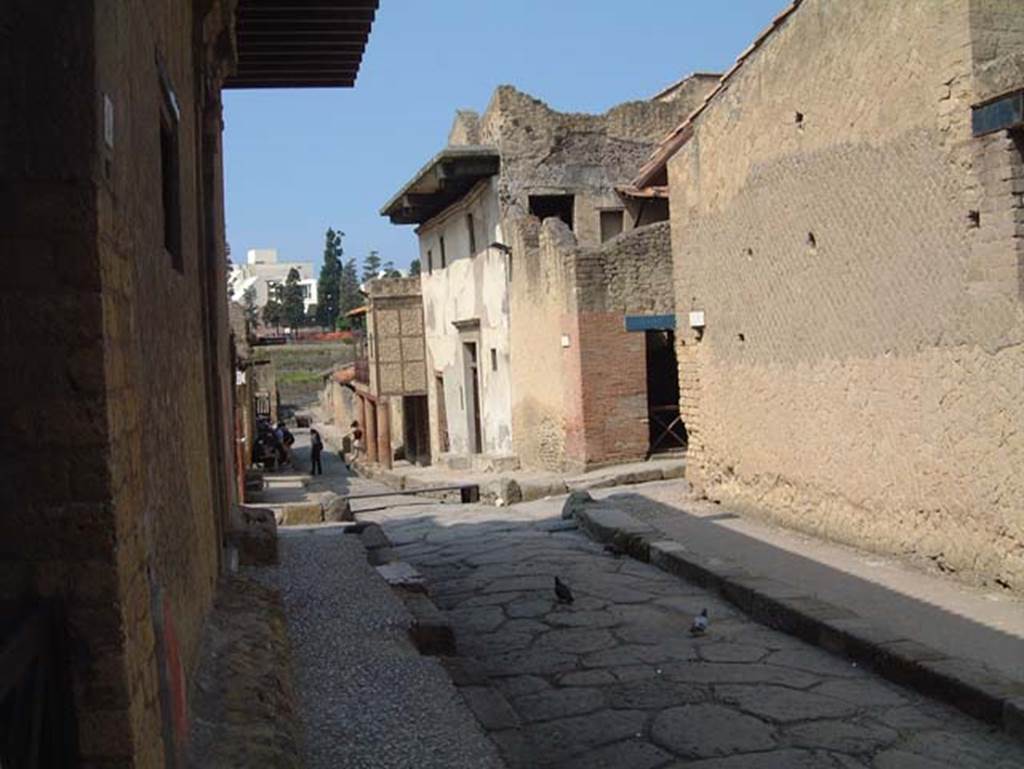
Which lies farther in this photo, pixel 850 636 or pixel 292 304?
pixel 292 304

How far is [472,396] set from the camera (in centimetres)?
2322

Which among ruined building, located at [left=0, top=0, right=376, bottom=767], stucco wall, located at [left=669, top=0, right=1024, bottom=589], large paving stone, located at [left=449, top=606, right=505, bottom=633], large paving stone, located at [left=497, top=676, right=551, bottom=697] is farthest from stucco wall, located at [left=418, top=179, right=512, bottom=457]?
ruined building, located at [left=0, top=0, right=376, bottom=767]

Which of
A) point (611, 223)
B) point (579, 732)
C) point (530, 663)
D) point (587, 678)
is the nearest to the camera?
point (579, 732)

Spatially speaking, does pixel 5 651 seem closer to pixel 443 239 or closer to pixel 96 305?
pixel 96 305

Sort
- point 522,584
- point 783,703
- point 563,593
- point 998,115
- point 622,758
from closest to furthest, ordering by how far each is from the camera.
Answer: point 622,758 < point 783,703 < point 998,115 < point 563,593 < point 522,584

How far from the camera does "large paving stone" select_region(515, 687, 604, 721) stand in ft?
18.8

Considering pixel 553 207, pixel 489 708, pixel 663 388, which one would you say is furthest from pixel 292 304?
pixel 489 708

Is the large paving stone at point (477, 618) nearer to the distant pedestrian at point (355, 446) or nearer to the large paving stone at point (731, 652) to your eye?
the large paving stone at point (731, 652)

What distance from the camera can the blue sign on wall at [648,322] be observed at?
54.6ft

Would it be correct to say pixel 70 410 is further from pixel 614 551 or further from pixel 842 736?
pixel 614 551

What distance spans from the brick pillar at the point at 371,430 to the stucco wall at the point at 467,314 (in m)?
3.18

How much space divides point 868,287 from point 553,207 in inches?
449

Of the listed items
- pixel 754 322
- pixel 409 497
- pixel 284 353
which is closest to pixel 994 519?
pixel 754 322

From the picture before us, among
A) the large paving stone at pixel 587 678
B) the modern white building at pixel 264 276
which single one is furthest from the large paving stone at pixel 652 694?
the modern white building at pixel 264 276
